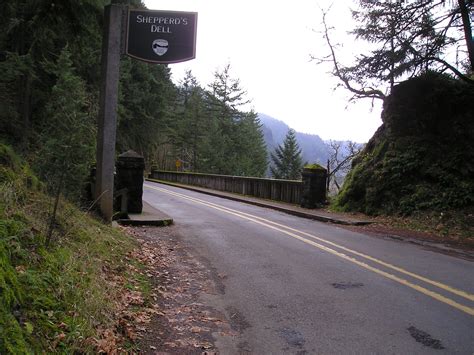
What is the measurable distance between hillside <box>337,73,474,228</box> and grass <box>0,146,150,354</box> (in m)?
10.5

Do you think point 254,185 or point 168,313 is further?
point 254,185

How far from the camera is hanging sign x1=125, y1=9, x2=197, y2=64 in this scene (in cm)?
876

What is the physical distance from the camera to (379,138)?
1742cm

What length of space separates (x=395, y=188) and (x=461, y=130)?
285cm

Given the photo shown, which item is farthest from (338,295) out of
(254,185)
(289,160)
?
(289,160)

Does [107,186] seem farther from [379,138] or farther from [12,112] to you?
[379,138]

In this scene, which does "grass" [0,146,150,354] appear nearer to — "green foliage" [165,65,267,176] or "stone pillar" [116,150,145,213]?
"stone pillar" [116,150,145,213]

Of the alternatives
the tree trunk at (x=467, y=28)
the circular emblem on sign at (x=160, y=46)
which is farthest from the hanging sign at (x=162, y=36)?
the tree trunk at (x=467, y=28)

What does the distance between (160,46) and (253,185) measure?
15.7m

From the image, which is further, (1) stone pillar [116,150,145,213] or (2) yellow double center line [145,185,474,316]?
(1) stone pillar [116,150,145,213]

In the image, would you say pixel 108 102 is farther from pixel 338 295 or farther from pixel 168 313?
pixel 338 295

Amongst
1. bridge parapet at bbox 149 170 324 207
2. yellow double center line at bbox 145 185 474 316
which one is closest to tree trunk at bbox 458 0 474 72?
bridge parapet at bbox 149 170 324 207

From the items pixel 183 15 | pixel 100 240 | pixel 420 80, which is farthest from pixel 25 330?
pixel 420 80

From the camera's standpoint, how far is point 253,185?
24.0m
